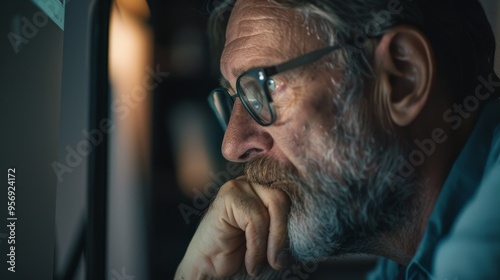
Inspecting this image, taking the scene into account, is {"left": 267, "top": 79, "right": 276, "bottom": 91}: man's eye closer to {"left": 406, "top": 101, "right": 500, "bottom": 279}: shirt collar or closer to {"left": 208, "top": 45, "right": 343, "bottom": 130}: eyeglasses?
{"left": 208, "top": 45, "right": 343, "bottom": 130}: eyeglasses

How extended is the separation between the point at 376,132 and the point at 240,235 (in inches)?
12.0

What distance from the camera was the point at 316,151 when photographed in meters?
0.93

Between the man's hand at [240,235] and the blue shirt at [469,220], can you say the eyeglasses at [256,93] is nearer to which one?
the man's hand at [240,235]

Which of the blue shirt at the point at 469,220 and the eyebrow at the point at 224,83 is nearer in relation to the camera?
the blue shirt at the point at 469,220

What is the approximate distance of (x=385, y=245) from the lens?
0.95m

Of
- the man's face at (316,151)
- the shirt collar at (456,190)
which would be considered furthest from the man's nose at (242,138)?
the shirt collar at (456,190)

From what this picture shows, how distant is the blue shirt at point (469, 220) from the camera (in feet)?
2.87

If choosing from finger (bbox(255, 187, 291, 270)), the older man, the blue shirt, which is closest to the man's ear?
the older man

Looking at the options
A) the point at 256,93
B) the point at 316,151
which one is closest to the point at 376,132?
the point at 316,151

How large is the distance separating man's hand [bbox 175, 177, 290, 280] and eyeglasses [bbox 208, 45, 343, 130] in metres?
0.12

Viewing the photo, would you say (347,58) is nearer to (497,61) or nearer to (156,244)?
(497,61)

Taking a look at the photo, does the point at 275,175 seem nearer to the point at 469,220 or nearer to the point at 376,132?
the point at 376,132

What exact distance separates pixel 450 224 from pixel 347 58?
32 cm

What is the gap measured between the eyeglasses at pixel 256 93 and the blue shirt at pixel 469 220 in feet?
0.94
